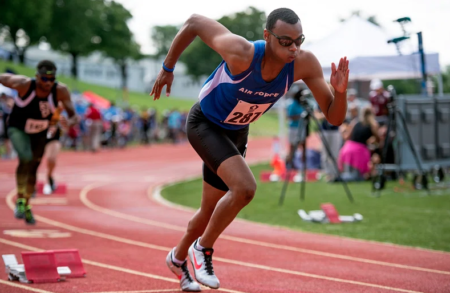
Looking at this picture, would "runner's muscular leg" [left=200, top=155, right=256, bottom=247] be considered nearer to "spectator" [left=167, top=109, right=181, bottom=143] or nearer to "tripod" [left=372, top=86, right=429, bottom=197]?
"tripod" [left=372, top=86, right=429, bottom=197]

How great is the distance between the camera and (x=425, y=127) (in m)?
13.2

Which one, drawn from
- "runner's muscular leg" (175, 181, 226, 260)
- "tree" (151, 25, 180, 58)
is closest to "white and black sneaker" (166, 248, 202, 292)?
"runner's muscular leg" (175, 181, 226, 260)

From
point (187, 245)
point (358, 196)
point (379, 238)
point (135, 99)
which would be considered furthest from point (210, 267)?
point (135, 99)

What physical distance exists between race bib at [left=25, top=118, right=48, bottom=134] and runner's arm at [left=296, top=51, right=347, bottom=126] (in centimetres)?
506

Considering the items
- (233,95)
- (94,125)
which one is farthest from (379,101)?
(94,125)

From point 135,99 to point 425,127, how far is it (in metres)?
48.8

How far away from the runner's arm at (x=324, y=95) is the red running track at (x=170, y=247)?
1473mm

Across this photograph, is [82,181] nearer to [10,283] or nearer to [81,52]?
[10,283]

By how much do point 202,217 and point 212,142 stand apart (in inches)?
25.5

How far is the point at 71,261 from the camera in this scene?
577 cm

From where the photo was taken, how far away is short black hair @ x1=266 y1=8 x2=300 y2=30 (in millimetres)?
4328

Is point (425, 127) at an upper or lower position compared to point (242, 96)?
lower

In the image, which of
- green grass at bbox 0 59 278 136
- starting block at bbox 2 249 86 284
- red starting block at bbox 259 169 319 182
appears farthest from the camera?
green grass at bbox 0 59 278 136

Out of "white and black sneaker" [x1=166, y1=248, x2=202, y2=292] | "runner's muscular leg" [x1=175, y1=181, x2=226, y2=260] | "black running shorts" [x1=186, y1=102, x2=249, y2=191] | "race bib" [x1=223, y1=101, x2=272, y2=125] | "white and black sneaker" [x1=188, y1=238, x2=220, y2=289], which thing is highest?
"race bib" [x1=223, y1=101, x2=272, y2=125]
